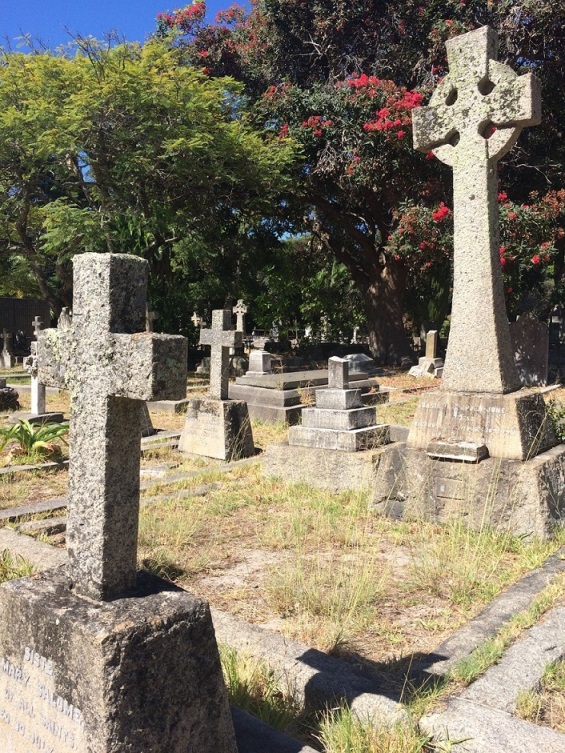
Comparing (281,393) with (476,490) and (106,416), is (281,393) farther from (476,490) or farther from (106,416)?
(106,416)

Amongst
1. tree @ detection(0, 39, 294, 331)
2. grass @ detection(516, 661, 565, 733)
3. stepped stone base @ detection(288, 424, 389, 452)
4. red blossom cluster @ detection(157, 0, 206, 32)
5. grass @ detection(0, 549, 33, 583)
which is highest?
red blossom cluster @ detection(157, 0, 206, 32)

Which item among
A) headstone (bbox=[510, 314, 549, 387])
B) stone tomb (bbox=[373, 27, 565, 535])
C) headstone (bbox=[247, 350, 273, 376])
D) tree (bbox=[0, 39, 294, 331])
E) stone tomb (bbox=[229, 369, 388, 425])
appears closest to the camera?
stone tomb (bbox=[373, 27, 565, 535])

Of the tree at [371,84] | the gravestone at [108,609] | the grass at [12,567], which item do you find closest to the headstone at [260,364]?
the tree at [371,84]

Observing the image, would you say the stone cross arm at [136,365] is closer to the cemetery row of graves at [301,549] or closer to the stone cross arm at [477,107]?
the cemetery row of graves at [301,549]

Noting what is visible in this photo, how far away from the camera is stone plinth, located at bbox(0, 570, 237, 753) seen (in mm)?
1864

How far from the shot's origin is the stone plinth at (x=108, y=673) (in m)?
1.86

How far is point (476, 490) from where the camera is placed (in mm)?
4902

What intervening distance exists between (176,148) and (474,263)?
38.5 ft

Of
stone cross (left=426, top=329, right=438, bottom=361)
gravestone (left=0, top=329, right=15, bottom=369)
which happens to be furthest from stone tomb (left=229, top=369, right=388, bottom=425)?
gravestone (left=0, top=329, right=15, bottom=369)

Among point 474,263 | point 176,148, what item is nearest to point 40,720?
point 474,263

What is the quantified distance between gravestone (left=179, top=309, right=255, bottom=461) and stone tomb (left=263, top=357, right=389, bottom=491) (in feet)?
4.33

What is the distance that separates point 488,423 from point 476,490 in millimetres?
568

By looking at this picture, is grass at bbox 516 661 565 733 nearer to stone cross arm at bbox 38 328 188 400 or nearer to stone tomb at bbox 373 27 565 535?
stone cross arm at bbox 38 328 188 400

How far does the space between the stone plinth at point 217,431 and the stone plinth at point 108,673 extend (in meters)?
5.80
